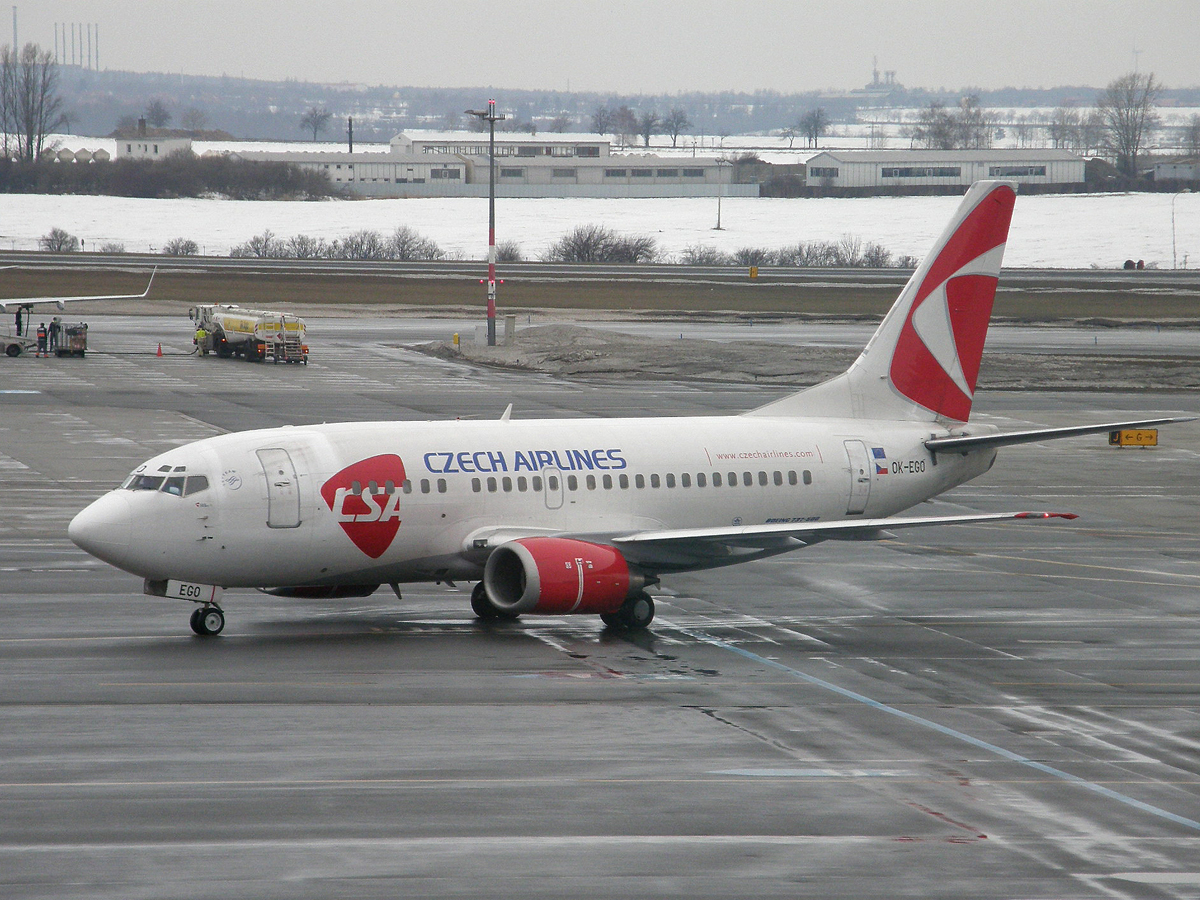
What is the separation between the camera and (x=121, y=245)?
181m

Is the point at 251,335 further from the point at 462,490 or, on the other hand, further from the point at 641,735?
the point at 641,735

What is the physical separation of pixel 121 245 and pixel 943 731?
17214 centimetres

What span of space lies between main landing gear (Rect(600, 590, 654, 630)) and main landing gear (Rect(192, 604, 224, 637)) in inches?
303

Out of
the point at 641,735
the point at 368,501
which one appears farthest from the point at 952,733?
the point at 368,501

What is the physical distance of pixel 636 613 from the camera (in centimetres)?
3052

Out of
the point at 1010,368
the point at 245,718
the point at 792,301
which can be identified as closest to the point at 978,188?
the point at 245,718

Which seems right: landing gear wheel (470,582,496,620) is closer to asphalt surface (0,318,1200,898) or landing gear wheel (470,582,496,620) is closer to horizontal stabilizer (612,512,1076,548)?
asphalt surface (0,318,1200,898)

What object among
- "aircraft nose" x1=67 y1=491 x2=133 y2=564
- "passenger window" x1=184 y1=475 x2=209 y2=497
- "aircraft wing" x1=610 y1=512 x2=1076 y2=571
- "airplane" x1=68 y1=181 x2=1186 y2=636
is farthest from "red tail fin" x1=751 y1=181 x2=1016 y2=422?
"aircraft nose" x1=67 y1=491 x2=133 y2=564

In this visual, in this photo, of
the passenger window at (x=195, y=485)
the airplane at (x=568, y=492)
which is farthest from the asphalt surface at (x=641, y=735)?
the passenger window at (x=195, y=485)

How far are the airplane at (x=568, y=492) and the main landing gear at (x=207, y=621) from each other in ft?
0.12

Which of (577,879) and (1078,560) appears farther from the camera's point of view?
(1078,560)

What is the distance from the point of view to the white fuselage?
28.5m

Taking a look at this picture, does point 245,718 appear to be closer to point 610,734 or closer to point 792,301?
point 610,734

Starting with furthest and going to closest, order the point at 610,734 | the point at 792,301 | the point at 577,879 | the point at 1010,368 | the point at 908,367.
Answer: the point at 792,301, the point at 1010,368, the point at 908,367, the point at 610,734, the point at 577,879
